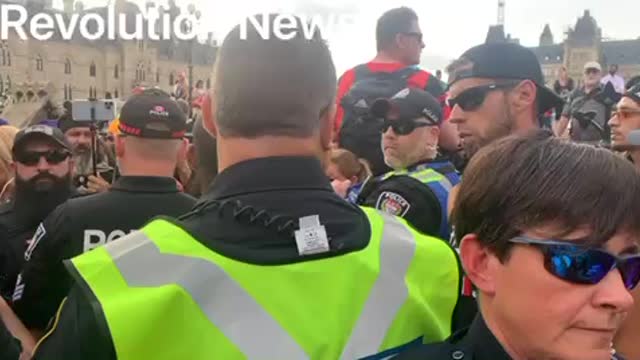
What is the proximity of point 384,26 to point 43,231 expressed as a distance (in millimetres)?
3317

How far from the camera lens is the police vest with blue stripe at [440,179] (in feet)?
12.2

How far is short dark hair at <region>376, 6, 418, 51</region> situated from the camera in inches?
227

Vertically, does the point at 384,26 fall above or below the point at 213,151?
A: above

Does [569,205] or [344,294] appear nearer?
[569,205]

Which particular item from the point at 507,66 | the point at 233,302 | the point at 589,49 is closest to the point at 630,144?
the point at 507,66

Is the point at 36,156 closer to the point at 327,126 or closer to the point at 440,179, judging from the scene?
the point at 440,179

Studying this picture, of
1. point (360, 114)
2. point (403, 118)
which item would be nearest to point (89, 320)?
point (403, 118)

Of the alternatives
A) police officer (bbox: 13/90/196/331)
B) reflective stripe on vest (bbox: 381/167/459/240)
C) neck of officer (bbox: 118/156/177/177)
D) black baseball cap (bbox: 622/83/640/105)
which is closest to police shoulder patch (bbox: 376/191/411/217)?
reflective stripe on vest (bbox: 381/167/459/240)

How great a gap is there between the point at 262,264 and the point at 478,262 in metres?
0.53

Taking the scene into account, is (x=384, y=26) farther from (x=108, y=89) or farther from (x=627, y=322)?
(x=108, y=89)

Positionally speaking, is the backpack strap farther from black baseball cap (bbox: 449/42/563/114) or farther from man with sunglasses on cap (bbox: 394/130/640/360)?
man with sunglasses on cap (bbox: 394/130/640/360)

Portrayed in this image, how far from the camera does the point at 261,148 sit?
1864mm

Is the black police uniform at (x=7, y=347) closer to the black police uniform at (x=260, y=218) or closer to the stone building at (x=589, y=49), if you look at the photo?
the black police uniform at (x=260, y=218)

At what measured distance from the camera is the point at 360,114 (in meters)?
5.28
